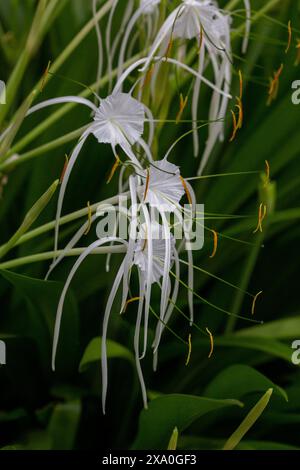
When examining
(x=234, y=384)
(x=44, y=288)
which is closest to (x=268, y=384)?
(x=234, y=384)

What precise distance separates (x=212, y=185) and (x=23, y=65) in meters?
0.33

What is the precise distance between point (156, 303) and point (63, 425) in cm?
12

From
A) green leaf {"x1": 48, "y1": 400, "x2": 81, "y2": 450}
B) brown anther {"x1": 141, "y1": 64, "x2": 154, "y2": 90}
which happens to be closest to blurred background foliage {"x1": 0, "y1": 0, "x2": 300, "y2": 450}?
green leaf {"x1": 48, "y1": 400, "x2": 81, "y2": 450}

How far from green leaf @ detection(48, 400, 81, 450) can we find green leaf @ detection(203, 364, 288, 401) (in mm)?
107

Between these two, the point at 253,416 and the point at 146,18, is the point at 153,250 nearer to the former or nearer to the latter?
the point at 253,416

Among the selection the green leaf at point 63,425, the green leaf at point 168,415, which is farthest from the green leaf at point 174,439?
the green leaf at point 63,425

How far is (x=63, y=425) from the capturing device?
57 centimetres

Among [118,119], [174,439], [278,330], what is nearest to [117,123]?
[118,119]

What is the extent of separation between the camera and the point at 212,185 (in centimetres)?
71

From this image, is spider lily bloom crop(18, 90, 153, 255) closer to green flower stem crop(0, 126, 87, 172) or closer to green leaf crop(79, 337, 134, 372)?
green flower stem crop(0, 126, 87, 172)

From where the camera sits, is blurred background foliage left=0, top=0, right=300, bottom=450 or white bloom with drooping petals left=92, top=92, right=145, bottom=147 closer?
white bloom with drooping petals left=92, top=92, right=145, bottom=147

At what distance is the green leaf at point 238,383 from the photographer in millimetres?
515

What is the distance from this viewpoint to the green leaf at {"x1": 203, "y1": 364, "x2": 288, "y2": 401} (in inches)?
20.3

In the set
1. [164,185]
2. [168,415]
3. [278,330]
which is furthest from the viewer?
[278,330]
